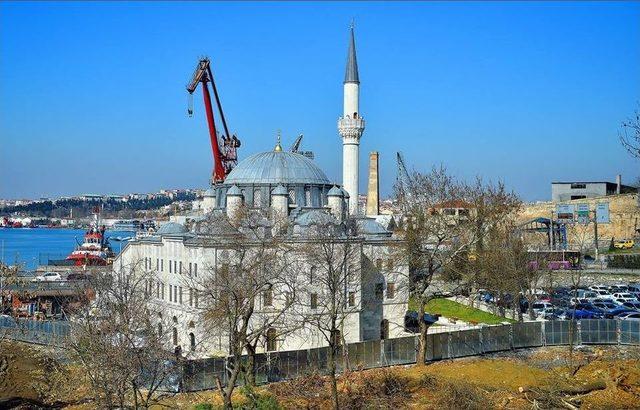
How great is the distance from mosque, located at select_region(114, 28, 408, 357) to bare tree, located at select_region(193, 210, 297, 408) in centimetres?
29

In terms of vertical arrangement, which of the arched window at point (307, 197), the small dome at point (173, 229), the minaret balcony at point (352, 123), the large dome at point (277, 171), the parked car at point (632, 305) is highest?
the minaret balcony at point (352, 123)

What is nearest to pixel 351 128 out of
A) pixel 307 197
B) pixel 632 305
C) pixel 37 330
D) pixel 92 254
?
pixel 307 197

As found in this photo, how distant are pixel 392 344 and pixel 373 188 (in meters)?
58.3

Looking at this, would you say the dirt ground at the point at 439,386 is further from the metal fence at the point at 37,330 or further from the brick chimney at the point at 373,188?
the brick chimney at the point at 373,188

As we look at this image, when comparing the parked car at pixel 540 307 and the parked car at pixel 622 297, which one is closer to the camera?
the parked car at pixel 540 307

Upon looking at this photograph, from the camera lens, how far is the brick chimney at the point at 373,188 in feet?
279

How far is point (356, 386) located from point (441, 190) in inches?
486

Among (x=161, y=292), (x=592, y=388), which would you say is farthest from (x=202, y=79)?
(x=592, y=388)

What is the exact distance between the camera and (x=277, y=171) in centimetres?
4228

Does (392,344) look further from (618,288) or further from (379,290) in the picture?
(618,288)

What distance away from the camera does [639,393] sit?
23.2 meters

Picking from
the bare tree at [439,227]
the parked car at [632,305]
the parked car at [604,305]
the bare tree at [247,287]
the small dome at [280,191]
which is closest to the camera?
the bare tree at [247,287]

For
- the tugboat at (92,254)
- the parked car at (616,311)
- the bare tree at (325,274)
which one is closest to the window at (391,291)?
the bare tree at (325,274)

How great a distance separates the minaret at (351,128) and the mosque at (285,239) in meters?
8.14
